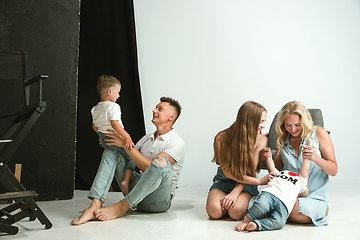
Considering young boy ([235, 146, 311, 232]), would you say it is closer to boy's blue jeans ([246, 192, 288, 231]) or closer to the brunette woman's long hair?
boy's blue jeans ([246, 192, 288, 231])

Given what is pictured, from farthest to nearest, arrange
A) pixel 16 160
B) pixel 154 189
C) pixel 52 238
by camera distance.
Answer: pixel 16 160 < pixel 154 189 < pixel 52 238

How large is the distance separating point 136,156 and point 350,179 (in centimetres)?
333

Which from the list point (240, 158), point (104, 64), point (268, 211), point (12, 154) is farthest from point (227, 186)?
point (104, 64)

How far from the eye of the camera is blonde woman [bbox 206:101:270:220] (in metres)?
2.19

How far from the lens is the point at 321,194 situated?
2.19m

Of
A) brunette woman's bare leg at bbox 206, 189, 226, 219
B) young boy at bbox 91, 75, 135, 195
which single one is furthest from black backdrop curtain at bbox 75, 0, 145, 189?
brunette woman's bare leg at bbox 206, 189, 226, 219

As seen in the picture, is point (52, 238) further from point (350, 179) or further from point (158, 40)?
point (350, 179)

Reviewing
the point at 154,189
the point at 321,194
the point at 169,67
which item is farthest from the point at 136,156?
the point at 169,67

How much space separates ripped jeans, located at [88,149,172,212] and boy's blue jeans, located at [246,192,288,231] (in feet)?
2.00

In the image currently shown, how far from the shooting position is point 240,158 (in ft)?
7.13

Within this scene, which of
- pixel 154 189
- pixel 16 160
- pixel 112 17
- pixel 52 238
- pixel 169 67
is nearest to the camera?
pixel 52 238

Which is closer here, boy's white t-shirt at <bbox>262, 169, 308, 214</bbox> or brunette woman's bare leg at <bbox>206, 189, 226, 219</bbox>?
boy's white t-shirt at <bbox>262, 169, 308, 214</bbox>

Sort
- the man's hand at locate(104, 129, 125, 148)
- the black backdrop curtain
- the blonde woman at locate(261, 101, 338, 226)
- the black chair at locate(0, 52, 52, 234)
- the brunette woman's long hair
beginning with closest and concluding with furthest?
the black chair at locate(0, 52, 52, 234)
the blonde woman at locate(261, 101, 338, 226)
the brunette woman's long hair
the man's hand at locate(104, 129, 125, 148)
the black backdrop curtain

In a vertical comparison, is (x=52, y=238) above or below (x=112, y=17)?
below
